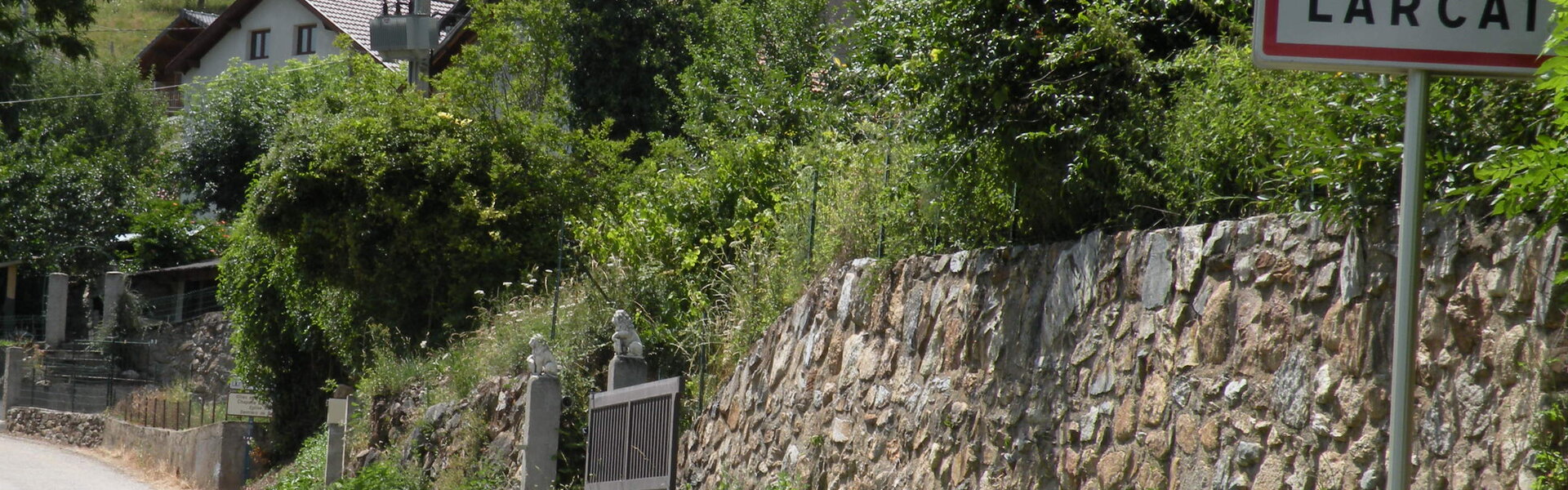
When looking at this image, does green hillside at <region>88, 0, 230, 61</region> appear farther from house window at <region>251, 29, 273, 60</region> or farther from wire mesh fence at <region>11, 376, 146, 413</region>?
wire mesh fence at <region>11, 376, 146, 413</region>

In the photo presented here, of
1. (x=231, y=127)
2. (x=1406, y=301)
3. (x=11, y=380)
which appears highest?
(x=231, y=127)

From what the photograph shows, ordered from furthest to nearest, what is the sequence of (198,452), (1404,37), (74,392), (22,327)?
(22,327), (74,392), (198,452), (1404,37)

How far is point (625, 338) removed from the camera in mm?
10930

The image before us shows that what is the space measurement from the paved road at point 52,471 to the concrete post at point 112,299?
18.3 feet

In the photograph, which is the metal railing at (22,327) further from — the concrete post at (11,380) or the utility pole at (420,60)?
the utility pole at (420,60)

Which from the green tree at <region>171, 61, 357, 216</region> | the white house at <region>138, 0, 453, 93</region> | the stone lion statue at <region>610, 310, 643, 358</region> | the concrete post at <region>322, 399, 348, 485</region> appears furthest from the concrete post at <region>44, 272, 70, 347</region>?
the stone lion statue at <region>610, 310, 643, 358</region>

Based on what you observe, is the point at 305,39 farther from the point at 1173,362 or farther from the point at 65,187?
the point at 1173,362

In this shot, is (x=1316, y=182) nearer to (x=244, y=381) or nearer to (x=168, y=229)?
(x=244, y=381)

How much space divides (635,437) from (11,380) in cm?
3066

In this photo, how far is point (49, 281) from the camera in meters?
38.4

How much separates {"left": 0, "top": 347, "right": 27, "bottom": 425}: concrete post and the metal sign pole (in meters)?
37.6

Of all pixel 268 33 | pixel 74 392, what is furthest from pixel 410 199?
pixel 268 33

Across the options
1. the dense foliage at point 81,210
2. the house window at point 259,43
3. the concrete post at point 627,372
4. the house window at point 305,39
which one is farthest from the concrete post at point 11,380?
the concrete post at point 627,372

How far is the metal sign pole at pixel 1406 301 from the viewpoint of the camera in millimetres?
3221
